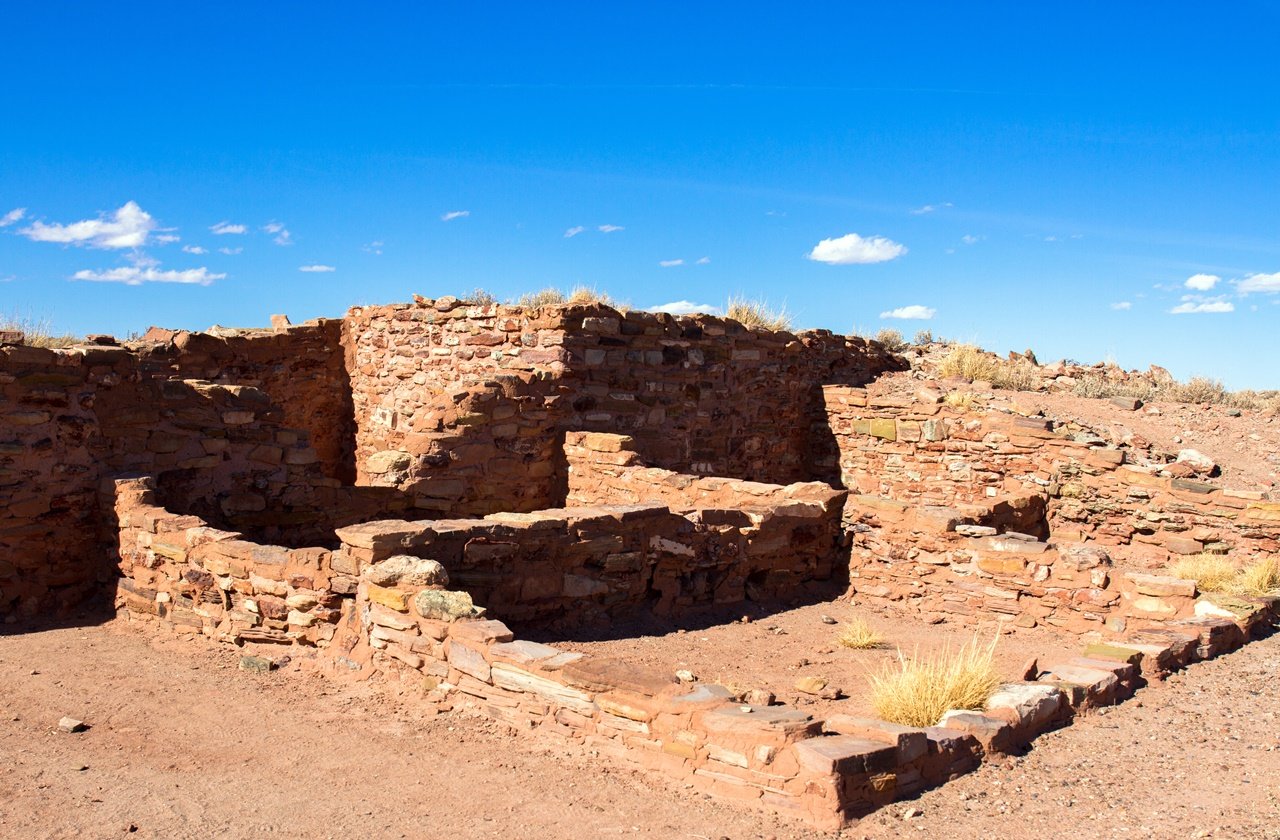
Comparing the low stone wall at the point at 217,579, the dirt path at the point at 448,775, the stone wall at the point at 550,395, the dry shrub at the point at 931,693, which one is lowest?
the dirt path at the point at 448,775

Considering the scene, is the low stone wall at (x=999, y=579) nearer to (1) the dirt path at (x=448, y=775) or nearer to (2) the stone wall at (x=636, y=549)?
(2) the stone wall at (x=636, y=549)

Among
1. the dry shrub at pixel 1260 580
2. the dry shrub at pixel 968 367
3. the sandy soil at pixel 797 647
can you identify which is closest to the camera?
the sandy soil at pixel 797 647

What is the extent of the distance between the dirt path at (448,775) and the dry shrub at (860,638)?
190cm

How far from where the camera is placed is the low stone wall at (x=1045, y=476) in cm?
1024

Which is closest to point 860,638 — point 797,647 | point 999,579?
point 797,647

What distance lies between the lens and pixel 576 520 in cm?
723

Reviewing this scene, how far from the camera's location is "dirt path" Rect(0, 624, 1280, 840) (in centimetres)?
422

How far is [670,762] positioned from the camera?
4.59 m

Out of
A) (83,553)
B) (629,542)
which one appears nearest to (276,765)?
(629,542)

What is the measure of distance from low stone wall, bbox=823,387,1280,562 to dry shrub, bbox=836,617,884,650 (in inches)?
104

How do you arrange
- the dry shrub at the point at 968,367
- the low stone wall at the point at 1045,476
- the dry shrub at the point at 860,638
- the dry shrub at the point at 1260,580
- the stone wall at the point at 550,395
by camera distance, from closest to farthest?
the dry shrub at the point at 860,638
the dry shrub at the point at 1260,580
the low stone wall at the point at 1045,476
the stone wall at the point at 550,395
the dry shrub at the point at 968,367

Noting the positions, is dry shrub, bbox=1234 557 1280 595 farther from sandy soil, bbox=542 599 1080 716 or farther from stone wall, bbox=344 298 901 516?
stone wall, bbox=344 298 901 516

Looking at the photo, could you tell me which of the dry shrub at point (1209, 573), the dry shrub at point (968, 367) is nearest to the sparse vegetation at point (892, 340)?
the dry shrub at point (968, 367)

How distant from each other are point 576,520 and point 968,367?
1108 centimetres
